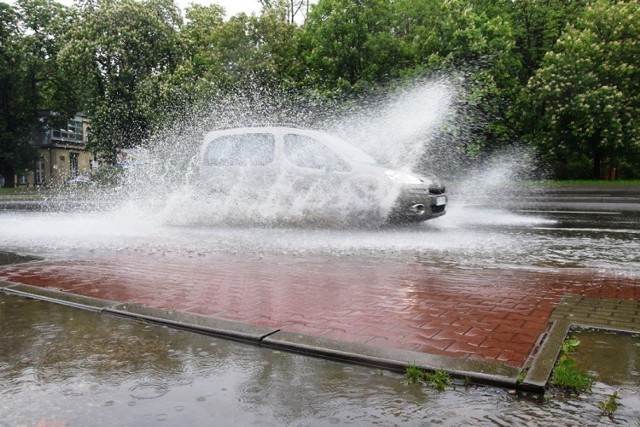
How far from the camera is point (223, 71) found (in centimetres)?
2753

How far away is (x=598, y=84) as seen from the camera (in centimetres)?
2842

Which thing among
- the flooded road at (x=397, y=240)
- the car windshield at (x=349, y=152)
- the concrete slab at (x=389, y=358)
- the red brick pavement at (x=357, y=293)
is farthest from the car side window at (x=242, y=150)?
the concrete slab at (x=389, y=358)

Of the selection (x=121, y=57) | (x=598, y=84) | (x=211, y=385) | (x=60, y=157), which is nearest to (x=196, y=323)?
(x=211, y=385)

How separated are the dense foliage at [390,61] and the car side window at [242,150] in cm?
1262

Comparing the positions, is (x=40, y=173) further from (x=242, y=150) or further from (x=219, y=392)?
(x=219, y=392)

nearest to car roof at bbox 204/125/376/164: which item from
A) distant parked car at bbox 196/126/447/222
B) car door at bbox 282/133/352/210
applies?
distant parked car at bbox 196/126/447/222

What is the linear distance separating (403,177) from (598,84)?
22.6 metres

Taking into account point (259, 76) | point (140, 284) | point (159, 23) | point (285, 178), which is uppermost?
point (159, 23)

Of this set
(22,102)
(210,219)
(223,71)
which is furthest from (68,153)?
(210,219)

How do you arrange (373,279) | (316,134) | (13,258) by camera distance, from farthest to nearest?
(316,134), (13,258), (373,279)

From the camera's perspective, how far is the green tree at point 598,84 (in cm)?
2786

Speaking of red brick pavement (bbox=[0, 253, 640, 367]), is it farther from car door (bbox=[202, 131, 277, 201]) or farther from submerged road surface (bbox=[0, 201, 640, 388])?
car door (bbox=[202, 131, 277, 201])

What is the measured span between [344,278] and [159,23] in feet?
105

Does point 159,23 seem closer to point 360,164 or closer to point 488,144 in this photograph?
point 488,144
